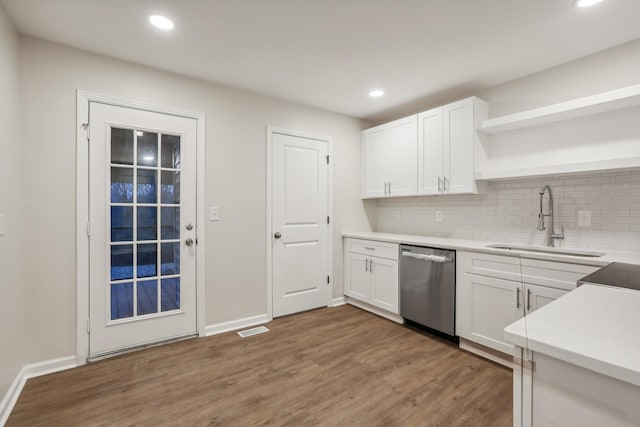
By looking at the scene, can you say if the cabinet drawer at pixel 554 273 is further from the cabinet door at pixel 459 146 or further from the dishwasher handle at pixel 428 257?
the cabinet door at pixel 459 146

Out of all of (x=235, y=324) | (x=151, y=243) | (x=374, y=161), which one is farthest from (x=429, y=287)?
(x=151, y=243)

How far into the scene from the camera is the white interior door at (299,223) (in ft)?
10.9

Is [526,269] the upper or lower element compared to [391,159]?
lower

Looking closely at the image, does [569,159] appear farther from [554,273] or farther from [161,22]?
[161,22]

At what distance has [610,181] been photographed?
2.28 meters

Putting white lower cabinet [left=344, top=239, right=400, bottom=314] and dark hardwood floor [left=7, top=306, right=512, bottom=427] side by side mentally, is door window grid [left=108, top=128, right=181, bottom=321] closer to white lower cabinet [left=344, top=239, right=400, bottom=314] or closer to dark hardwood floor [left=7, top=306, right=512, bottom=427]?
dark hardwood floor [left=7, top=306, right=512, bottom=427]

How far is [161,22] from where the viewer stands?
2.01 m

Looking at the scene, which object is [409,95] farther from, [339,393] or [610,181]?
[339,393]

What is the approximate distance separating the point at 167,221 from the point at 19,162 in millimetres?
1044

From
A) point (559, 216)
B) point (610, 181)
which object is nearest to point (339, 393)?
point (559, 216)

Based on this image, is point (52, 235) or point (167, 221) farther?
point (167, 221)

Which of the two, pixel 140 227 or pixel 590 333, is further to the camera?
pixel 140 227

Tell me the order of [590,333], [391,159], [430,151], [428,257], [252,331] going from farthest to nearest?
[391,159] → [430,151] → [252,331] → [428,257] → [590,333]

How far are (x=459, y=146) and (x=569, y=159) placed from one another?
33.8 inches
